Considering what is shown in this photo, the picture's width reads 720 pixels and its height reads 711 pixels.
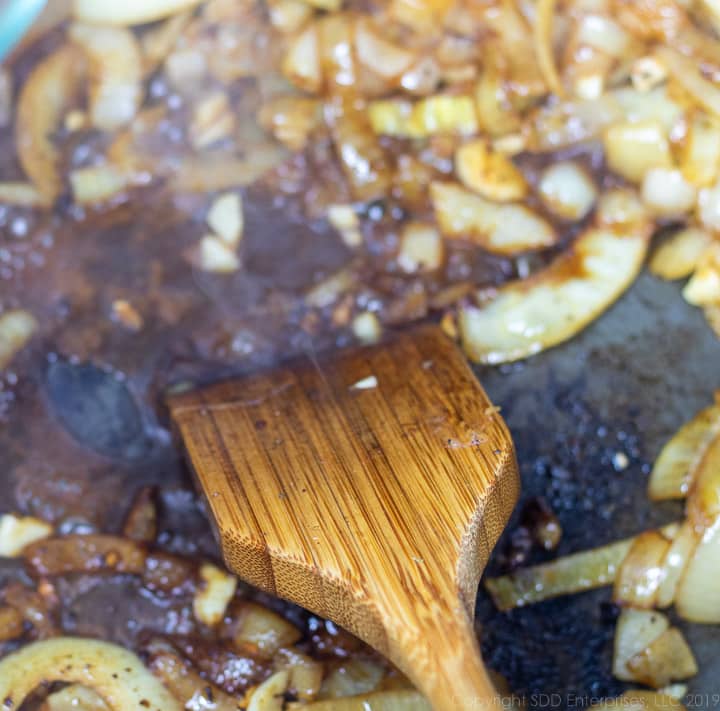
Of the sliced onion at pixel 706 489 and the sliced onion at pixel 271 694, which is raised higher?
the sliced onion at pixel 706 489

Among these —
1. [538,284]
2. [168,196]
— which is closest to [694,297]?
[538,284]

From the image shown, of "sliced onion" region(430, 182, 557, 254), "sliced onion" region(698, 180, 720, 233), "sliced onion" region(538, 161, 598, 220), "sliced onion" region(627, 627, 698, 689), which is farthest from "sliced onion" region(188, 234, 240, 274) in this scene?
"sliced onion" region(627, 627, 698, 689)

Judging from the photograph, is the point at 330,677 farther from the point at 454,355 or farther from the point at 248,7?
the point at 248,7

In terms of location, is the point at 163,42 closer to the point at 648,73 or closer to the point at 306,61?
the point at 306,61

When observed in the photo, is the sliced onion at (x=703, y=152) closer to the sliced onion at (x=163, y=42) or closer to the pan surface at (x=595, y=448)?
the pan surface at (x=595, y=448)

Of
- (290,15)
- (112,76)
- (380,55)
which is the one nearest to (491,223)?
(380,55)

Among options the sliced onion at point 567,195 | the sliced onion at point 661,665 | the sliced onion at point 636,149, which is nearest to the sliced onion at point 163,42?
the sliced onion at point 567,195

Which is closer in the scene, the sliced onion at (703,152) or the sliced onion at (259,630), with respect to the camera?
the sliced onion at (259,630)

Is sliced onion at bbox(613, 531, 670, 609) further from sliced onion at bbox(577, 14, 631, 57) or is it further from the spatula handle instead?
sliced onion at bbox(577, 14, 631, 57)
